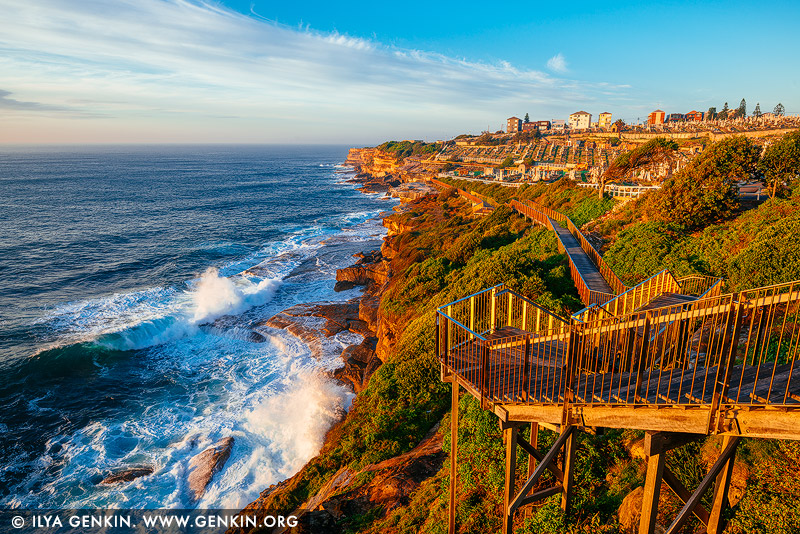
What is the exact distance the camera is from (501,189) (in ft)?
206

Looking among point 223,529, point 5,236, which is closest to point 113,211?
point 5,236

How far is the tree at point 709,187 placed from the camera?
74.1ft

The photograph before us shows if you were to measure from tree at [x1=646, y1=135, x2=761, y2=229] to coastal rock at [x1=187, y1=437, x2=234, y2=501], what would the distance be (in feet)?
83.8

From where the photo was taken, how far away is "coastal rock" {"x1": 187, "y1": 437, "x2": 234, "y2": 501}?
1545 cm

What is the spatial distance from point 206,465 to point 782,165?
33154 millimetres

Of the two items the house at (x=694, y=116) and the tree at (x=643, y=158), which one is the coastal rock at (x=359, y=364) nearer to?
the tree at (x=643, y=158)

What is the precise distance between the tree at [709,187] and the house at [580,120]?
15514cm

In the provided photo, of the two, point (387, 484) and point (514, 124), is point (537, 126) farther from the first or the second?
point (387, 484)

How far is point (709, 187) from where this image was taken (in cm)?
2344

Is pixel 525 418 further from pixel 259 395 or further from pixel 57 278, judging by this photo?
pixel 57 278

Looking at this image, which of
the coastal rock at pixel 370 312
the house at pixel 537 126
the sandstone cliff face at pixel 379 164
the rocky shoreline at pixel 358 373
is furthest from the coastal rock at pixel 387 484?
the house at pixel 537 126

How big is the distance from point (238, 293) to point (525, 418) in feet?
102

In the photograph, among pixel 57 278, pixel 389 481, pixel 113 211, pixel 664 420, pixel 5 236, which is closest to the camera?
pixel 664 420

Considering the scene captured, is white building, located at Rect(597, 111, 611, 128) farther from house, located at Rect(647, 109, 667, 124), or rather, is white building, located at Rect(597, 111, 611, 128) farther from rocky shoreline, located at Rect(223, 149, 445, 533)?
rocky shoreline, located at Rect(223, 149, 445, 533)
